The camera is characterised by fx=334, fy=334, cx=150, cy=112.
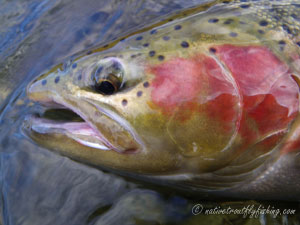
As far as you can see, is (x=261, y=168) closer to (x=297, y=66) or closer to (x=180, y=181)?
(x=180, y=181)

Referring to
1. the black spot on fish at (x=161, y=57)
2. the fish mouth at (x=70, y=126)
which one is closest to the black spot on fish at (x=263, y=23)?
the black spot on fish at (x=161, y=57)

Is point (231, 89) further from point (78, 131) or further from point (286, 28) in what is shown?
point (78, 131)

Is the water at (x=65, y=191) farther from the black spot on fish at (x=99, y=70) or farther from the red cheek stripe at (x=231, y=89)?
the red cheek stripe at (x=231, y=89)

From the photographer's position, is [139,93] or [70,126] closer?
[139,93]

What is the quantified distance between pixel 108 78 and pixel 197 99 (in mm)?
547

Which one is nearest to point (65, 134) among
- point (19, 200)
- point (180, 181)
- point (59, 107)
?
point (59, 107)

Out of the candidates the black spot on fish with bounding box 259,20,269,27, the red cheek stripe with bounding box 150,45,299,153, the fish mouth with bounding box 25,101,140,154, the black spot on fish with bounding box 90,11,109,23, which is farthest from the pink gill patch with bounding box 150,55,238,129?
the black spot on fish with bounding box 90,11,109,23

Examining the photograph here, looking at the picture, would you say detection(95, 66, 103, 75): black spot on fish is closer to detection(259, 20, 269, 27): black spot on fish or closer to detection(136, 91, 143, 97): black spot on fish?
detection(136, 91, 143, 97): black spot on fish

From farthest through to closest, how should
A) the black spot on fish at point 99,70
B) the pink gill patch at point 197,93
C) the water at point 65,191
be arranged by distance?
the water at point 65,191, the black spot on fish at point 99,70, the pink gill patch at point 197,93

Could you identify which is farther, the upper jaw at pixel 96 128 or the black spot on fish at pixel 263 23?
the black spot on fish at pixel 263 23

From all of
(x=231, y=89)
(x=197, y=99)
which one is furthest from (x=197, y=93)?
(x=231, y=89)

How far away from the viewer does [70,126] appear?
7.23 feet

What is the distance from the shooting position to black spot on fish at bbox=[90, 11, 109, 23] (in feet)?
11.0

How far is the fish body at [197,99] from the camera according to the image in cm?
196
